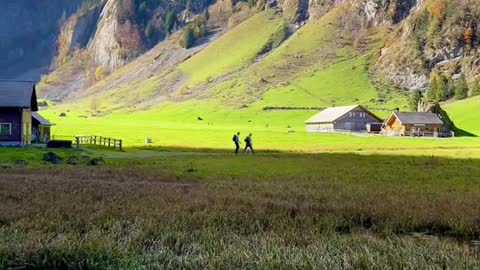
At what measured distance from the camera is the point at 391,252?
42.5ft

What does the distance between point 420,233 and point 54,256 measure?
9.94 metres

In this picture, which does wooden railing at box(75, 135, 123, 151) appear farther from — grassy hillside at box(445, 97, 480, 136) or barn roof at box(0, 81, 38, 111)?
grassy hillside at box(445, 97, 480, 136)

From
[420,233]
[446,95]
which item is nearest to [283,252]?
[420,233]

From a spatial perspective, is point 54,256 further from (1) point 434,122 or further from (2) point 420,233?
(1) point 434,122

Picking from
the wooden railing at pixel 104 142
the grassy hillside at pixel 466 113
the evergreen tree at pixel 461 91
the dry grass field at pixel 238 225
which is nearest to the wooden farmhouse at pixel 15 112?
the wooden railing at pixel 104 142

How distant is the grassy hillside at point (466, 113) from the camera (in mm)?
145363

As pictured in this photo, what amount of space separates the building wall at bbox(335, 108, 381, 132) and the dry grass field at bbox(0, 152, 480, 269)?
130 meters

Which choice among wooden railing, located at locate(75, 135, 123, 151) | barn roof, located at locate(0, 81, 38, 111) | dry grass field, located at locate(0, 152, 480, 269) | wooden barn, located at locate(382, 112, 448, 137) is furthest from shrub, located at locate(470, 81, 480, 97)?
dry grass field, located at locate(0, 152, 480, 269)

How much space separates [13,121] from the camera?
67.1m

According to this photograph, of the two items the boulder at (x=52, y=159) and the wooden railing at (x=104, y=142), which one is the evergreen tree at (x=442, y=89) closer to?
the wooden railing at (x=104, y=142)

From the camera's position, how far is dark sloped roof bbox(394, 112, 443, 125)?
458ft

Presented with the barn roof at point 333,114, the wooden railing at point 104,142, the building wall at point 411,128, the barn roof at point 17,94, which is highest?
the barn roof at point 333,114

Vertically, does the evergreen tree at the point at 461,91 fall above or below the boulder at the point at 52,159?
above

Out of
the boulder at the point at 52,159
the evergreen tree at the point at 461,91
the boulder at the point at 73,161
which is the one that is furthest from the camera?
the evergreen tree at the point at 461,91
